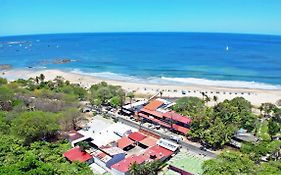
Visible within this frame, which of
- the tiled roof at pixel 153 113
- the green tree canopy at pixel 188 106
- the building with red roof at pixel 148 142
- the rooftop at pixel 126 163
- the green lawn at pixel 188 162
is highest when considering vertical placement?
the green tree canopy at pixel 188 106

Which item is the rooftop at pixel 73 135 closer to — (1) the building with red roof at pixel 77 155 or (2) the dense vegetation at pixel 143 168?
(1) the building with red roof at pixel 77 155

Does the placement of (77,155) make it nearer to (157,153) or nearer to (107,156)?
(107,156)

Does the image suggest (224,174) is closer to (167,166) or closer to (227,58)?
(167,166)

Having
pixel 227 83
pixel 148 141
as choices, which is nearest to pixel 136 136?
A: pixel 148 141

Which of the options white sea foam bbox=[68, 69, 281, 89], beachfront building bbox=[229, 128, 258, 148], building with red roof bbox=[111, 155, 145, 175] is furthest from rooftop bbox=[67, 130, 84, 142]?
white sea foam bbox=[68, 69, 281, 89]

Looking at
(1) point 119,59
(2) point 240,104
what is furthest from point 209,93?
(1) point 119,59

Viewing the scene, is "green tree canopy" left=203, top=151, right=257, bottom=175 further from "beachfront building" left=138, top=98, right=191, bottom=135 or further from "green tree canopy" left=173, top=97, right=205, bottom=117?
"green tree canopy" left=173, top=97, right=205, bottom=117

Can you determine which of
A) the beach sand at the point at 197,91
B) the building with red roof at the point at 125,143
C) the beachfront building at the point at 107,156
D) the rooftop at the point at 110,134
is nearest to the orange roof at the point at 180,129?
the rooftop at the point at 110,134
